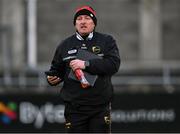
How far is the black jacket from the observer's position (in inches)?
261

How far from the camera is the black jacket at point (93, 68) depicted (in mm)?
6641

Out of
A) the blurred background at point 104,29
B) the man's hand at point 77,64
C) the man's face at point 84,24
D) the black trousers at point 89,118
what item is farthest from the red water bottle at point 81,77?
the blurred background at point 104,29

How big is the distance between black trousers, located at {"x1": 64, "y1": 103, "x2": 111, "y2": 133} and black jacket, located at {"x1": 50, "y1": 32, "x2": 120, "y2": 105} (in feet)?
0.20

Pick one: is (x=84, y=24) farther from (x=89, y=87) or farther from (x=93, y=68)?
(x=89, y=87)

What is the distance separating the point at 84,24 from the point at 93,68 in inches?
16.3

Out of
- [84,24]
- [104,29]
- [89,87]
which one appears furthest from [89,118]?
[104,29]

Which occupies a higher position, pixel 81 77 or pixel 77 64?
pixel 77 64

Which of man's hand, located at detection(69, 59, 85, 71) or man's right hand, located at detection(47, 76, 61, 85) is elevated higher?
man's hand, located at detection(69, 59, 85, 71)

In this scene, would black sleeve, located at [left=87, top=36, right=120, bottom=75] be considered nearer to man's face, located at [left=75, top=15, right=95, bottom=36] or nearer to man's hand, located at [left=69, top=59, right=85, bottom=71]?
man's hand, located at [left=69, top=59, right=85, bottom=71]

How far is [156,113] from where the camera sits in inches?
510

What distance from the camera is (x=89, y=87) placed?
662 centimetres

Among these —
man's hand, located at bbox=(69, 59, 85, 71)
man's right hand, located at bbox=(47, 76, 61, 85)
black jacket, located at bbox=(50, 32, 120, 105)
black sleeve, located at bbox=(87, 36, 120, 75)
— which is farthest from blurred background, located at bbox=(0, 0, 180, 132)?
man's hand, located at bbox=(69, 59, 85, 71)

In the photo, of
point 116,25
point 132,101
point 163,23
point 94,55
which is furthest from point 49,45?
point 94,55

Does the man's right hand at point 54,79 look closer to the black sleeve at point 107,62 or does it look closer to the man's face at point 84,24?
the black sleeve at point 107,62
